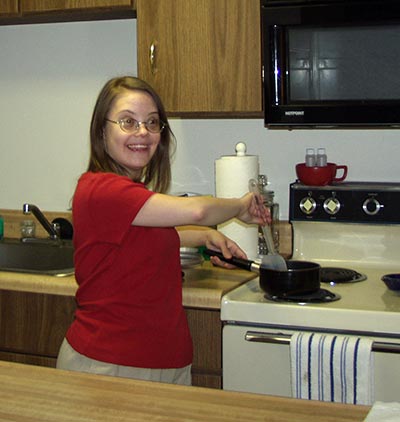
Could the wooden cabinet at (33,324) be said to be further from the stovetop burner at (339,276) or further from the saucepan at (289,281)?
the stovetop burner at (339,276)

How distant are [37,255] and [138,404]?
1690mm

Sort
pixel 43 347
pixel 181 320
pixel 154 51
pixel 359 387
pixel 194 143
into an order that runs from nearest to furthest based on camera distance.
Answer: pixel 359 387, pixel 181 320, pixel 43 347, pixel 154 51, pixel 194 143

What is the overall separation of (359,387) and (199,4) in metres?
1.22

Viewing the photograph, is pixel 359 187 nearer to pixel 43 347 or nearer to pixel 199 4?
pixel 199 4

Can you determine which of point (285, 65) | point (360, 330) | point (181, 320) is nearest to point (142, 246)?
point (181, 320)

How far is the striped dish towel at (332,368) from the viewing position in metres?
1.84

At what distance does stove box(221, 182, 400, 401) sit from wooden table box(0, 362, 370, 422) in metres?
0.73

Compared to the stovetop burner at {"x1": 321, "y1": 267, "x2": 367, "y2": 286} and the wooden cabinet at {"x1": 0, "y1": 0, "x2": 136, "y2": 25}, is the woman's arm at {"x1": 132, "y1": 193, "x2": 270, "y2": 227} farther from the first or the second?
the wooden cabinet at {"x1": 0, "y1": 0, "x2": 136, "y2": 25}

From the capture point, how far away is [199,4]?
241cm

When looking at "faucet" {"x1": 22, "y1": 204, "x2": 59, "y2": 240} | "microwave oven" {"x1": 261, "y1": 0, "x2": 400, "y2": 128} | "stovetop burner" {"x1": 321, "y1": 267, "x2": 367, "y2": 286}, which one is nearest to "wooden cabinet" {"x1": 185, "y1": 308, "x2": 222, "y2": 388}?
"stovetop burner" {"x1": 321, "y1": 267, "x2": 367, "y2": 286}

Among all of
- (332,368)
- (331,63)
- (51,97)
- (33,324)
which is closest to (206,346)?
(332,368)

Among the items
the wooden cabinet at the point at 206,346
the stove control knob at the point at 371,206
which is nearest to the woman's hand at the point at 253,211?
the wooden cabinet at the point at 206,346

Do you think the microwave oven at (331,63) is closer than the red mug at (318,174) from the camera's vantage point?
Yes

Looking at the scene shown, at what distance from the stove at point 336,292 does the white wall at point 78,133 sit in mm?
167
